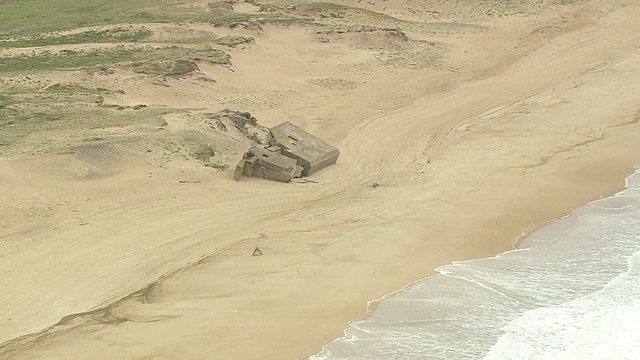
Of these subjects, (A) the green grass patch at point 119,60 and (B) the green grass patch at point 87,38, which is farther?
(B) the green grass patch at point 87,38

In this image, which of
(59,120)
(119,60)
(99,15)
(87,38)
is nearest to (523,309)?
(59,120)

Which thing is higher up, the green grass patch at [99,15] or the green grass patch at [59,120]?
the green grass patch at [99,15]

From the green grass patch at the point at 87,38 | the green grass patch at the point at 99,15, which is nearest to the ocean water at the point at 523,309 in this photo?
the green grass patch at the point at 87,38

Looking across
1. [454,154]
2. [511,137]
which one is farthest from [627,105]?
[454,154]

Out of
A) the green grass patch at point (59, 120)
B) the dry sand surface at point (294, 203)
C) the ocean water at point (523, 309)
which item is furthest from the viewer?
the green grass patch at point (59, 120)

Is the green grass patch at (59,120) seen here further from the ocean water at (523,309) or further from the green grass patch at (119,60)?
the ocean water at (523,309)

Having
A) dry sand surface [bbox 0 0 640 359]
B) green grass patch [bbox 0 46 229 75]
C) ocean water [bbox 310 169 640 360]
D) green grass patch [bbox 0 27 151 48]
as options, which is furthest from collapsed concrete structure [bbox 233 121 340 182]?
green grass patch [bbox 0 27 151 48]

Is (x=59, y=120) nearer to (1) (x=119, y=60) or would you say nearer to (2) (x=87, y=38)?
(1) (x=119, y=60)
